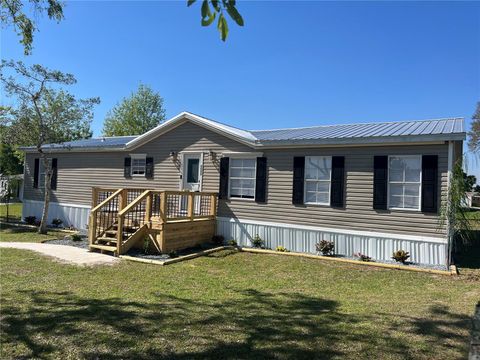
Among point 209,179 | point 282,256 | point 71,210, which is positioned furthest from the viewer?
point 71,210

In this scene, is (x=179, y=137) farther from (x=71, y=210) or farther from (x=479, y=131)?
(x=479, y=131)

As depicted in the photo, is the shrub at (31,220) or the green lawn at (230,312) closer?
the green lawn at (230,312)

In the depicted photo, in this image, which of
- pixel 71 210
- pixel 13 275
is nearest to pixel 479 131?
pixel 71 210

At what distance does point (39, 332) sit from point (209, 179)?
8373 mm

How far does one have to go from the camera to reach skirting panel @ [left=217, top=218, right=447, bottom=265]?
9.07 m

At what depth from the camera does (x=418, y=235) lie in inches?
360

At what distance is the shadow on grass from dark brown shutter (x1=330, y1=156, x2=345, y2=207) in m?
4.58

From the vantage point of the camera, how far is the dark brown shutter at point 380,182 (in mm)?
9570

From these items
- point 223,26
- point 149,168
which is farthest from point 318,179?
point 223,26

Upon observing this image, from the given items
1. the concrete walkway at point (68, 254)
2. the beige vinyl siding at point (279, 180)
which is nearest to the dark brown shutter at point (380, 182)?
the beige vinyl siding at point (279, 180)

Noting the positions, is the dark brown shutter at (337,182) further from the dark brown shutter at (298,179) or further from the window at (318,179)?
the dark brown shutter at (298,179)

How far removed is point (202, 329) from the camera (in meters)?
4.60

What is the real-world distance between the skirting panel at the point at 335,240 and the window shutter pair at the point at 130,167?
3.48 metres

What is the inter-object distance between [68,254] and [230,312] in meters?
6.19
